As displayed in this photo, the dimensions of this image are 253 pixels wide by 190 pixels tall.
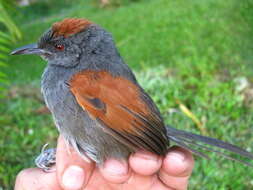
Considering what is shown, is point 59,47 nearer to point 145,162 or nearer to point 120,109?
point 120,109

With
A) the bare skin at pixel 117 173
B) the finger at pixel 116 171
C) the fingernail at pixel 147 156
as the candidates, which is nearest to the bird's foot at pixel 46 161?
the bare skin at pixel 117 173

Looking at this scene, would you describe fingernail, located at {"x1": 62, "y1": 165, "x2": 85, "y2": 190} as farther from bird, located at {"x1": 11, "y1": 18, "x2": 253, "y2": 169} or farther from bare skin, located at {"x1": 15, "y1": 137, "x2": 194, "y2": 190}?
bird, located at {"x1": 11, "y1": 18, "x2": 253, "y2": 169}

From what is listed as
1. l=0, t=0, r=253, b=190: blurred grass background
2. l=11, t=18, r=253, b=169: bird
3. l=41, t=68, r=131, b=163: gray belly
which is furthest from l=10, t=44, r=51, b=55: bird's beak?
l=0, t=0, r=253, b=190: blurred grass background

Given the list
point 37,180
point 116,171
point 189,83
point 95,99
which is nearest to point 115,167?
point 116,171

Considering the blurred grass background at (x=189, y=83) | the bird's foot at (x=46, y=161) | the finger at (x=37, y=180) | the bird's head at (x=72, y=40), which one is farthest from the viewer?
the blurred grass background at (x=189, y=83)

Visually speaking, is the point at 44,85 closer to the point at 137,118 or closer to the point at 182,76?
the point at 137,118

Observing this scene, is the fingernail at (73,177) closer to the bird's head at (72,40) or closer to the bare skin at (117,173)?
the bare skin at (117,173)

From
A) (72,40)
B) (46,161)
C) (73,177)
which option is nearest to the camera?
(73,177)
